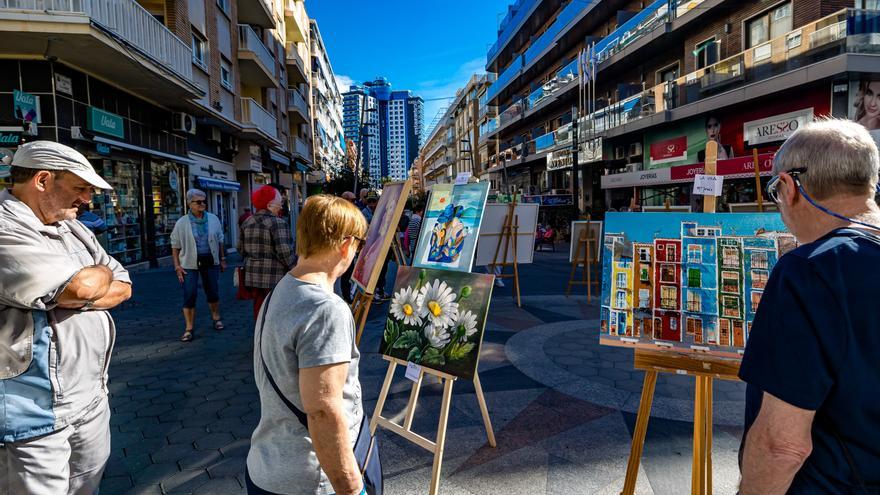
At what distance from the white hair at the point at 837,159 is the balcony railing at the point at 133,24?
10.8 m

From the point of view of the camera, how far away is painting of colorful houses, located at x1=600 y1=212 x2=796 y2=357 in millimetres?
2453

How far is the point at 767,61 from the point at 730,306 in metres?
14.1

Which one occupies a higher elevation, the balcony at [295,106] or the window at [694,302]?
the balcony at [295,106]

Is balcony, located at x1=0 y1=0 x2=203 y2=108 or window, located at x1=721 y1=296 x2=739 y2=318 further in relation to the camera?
balcony, located at x1=0 y1=0 x2=203 y2=108

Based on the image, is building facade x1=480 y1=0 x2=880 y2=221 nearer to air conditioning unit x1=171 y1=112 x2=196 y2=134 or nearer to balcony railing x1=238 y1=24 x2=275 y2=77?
air conditioning unit x1=171 y1=112 x2=196 y2=134

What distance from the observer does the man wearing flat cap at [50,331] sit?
5.43 feet

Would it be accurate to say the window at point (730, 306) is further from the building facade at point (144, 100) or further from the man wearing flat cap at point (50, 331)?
the building facade at point (144, 100)

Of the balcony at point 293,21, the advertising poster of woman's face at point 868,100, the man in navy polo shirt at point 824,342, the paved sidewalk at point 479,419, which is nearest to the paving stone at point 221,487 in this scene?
the paved sidewalk at point 479,419

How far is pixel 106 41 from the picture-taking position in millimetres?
8977

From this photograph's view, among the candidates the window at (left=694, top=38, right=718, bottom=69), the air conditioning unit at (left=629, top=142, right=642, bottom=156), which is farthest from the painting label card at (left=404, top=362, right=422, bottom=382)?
the air conditioning unit at (left=629, top=142, right=642, bottom=156)

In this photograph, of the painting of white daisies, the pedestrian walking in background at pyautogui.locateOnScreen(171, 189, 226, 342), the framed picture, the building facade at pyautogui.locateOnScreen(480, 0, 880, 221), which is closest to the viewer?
A: the painting of white daisies

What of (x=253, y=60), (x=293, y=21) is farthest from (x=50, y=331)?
(x=293, y=21)

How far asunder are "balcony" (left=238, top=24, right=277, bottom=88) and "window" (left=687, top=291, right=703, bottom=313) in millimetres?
20044

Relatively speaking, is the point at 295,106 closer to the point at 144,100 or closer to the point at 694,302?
the point at 144,100
